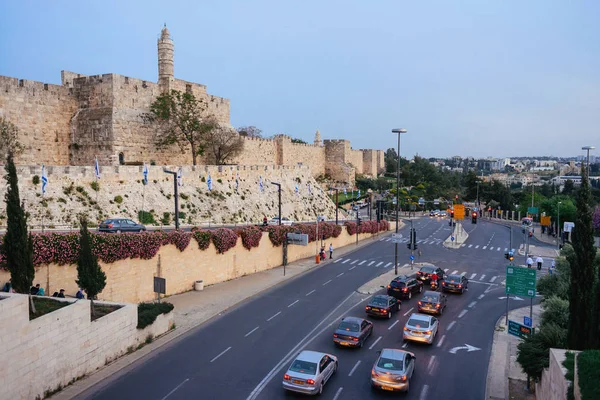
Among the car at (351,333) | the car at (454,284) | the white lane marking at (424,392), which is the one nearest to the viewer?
the white lane marking at (424,392)

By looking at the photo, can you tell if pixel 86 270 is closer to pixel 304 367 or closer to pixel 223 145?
pixel 304 367

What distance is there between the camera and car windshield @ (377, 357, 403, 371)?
1430cm

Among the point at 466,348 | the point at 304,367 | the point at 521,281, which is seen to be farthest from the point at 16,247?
the point at 521,281

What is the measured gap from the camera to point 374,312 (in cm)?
2189

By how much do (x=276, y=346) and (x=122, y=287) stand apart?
7818 mm

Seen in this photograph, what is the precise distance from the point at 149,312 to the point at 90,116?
2473 cm

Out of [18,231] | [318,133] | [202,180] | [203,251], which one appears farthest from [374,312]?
[318,133]

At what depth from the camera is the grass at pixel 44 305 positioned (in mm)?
13665

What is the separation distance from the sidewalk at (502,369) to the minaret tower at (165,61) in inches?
1294

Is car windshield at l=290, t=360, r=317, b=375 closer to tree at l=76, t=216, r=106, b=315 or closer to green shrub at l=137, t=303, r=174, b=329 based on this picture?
green shrub at l=137, t=303, r=174, b=329

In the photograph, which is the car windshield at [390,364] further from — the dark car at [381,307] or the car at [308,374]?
the dark car at [381,307]

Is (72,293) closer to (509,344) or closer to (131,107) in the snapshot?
(509,344)

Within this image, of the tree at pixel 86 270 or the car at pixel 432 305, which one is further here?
the car at pixel 432 305

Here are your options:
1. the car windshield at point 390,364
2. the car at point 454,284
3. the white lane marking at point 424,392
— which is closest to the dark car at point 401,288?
the car at point 454,284
